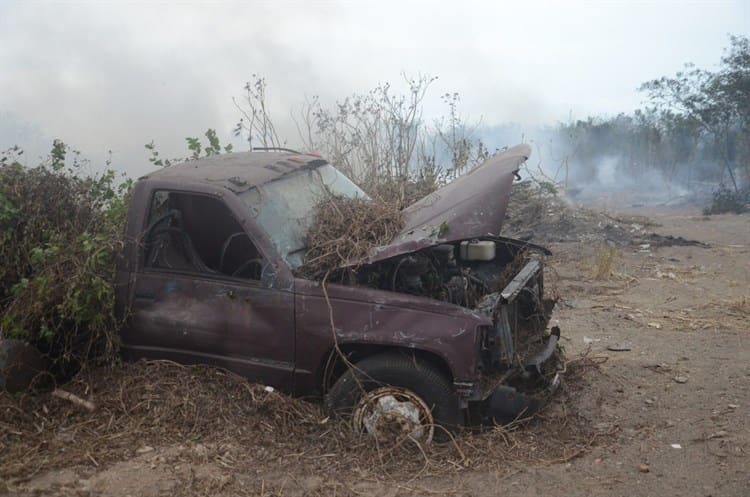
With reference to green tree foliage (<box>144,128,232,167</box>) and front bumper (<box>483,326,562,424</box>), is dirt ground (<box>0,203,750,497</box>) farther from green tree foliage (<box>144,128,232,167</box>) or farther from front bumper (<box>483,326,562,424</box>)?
green tree foliage (<box>144,128,232,167</box>)

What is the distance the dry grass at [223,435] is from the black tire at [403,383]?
0.49 feet

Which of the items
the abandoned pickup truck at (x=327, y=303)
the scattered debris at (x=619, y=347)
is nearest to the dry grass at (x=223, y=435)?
the abandoned pickup truck at (x=327, y=303)

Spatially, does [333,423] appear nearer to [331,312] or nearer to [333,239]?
[331,312]

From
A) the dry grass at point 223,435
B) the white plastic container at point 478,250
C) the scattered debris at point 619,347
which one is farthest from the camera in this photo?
the scattered debris at point 619,347

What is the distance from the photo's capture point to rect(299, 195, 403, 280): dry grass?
4352 millimetres

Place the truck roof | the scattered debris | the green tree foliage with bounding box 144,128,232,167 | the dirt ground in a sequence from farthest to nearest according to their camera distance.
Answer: the scattered debris < the green tree foliage with bounding box 144,128,232,167 < the truck roof < the dirt ground

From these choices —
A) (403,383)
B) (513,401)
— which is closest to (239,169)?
(403,383)

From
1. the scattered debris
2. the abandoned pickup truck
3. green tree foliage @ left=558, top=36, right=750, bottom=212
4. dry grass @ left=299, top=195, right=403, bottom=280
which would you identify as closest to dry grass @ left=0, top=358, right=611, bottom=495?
the abandoned pickup truck

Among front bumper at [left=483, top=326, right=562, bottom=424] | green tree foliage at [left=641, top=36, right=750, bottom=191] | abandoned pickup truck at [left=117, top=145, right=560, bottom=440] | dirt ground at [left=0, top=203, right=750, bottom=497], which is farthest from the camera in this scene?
green tree foliage at [left=641, top=36, right=750, bottom=191]

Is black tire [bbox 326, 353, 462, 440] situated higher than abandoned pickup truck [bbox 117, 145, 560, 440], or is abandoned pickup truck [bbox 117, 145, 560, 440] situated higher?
abandoned pickup truck [bbox 117, 145, 560, 440]

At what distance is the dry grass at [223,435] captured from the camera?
3996mm

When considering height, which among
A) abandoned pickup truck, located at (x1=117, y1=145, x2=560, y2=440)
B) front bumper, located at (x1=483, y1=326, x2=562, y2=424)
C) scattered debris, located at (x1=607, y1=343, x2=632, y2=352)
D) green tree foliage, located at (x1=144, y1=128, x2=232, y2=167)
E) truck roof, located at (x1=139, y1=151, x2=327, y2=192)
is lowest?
scattered debris, located at (x1=607, y1=343, x2=632, y2=352)

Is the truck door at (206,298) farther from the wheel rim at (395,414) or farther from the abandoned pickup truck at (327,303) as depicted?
the wheel rim at (395,414)

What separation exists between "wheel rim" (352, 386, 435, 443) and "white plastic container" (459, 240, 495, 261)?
125cm
